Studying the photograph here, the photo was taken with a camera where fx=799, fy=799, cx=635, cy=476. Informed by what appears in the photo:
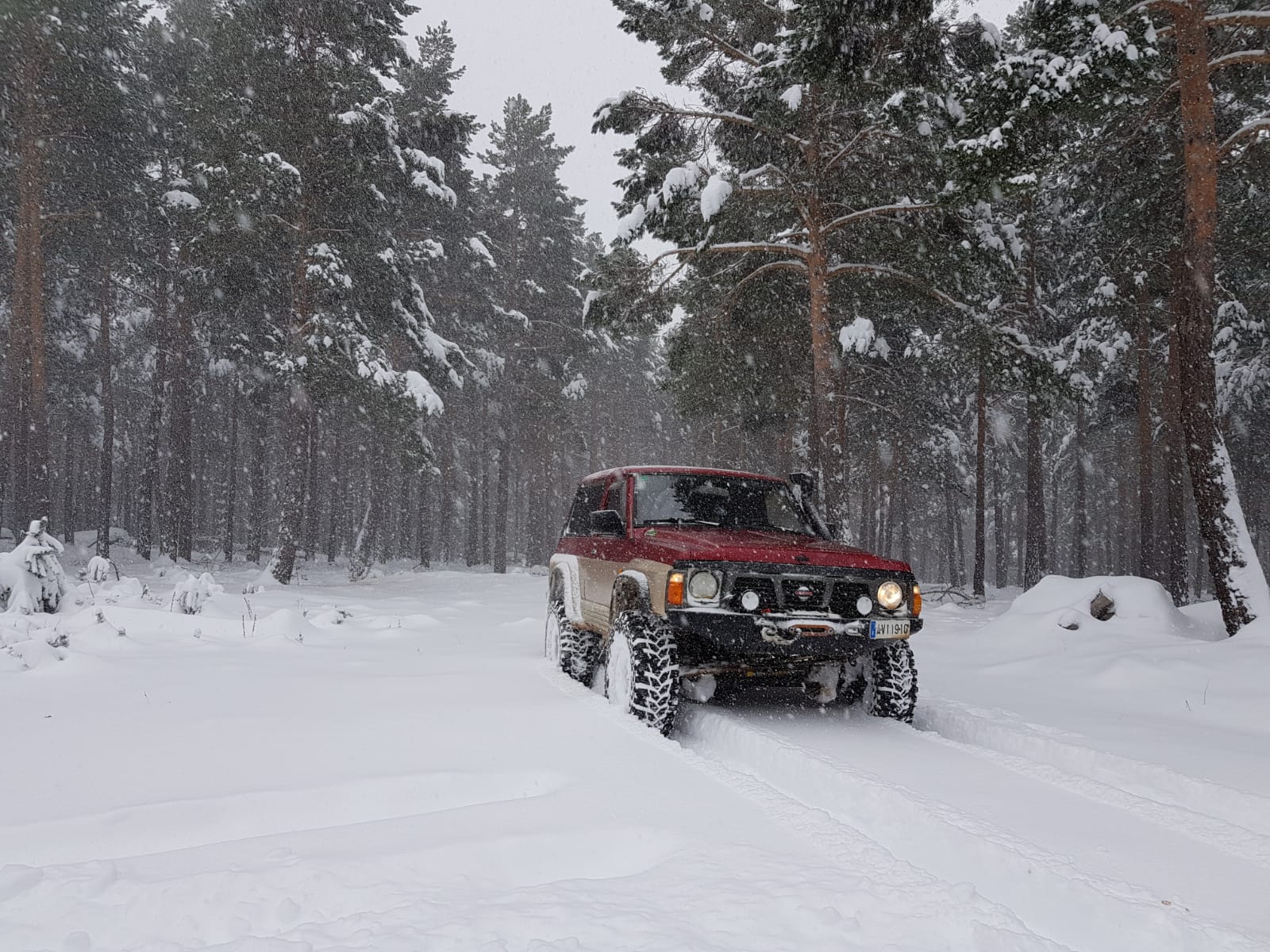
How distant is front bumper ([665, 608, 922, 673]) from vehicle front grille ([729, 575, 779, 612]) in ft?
0.27

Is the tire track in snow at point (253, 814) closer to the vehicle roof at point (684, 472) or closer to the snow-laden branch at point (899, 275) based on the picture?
the vehicle roof at point (684, 472)

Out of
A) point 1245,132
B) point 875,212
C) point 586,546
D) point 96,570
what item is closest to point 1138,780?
point 586,546

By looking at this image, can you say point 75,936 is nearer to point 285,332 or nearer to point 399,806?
point 399,806

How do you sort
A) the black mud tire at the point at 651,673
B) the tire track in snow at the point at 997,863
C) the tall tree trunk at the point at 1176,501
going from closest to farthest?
the tire track in snow at the point at 997,863 → the black mud tire at the point at 651,673 → the tall tree trunk at the point at 1176,501

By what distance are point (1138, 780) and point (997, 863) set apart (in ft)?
6.64

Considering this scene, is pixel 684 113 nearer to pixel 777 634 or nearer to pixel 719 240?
pixel 719 240

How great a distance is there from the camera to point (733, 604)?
5.62 metres

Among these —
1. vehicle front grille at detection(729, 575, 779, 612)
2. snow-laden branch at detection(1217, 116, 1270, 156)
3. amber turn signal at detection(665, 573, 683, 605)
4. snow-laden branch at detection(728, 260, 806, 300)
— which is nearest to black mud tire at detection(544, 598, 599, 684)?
amber turn signal at detection(665, 573, 683, 605)

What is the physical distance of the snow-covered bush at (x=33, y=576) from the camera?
333 inches

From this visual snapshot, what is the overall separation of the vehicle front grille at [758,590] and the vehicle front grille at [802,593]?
0.08 meters

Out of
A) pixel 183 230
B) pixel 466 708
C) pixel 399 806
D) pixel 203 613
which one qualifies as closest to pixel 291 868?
pixel 399 806

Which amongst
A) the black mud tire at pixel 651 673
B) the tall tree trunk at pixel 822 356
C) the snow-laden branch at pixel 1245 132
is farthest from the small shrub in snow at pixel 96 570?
the snow-laden branch at pixel 1245 132

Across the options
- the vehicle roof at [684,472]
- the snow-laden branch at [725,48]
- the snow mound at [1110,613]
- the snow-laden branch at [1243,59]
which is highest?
the snow-laden branch at [725,48]

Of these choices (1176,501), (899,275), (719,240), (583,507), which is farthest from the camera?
(1176,501)
